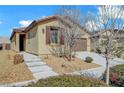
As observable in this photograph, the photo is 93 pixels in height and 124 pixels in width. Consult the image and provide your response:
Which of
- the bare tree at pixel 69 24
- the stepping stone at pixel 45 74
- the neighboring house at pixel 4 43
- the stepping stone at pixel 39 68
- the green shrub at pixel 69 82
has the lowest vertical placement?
the stepping stone at pixel 45 74

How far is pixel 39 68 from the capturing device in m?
11.6

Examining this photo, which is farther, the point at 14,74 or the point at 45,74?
the point at 45,74

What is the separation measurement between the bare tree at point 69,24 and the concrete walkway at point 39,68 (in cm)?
247

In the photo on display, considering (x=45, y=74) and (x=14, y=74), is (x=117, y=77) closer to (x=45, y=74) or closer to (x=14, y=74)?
(x=45, y=74)

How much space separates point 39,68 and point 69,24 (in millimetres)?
4399

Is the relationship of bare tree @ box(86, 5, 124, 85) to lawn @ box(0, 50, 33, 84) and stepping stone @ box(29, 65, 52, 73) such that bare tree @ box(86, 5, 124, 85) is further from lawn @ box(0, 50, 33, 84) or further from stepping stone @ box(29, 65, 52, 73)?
stepping stone @ box(29, 65, 52, 73)

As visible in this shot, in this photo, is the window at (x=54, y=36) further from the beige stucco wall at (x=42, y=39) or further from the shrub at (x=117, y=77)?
the shrub at (x=117, y=77)

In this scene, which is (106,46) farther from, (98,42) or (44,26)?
(44,26)

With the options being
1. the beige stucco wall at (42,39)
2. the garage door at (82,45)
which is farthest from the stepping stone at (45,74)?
the garage door at (82,45)

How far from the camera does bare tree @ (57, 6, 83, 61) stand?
559 inches

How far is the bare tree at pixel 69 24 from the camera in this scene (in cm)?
1421

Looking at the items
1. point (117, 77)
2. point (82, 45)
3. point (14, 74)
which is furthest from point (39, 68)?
point (82, 45)
